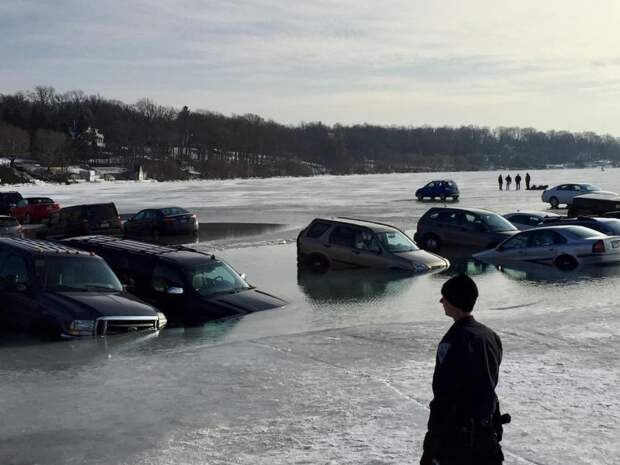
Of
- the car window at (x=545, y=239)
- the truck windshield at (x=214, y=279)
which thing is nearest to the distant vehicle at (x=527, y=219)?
the car window at (x=545, y=239)

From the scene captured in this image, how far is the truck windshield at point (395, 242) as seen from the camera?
853 inches

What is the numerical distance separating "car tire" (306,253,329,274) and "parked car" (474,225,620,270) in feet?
16.0

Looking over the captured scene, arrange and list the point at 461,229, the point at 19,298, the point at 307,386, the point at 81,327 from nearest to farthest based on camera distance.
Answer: the point at 307,386 < the point at 81,327 < the point at 19,298 < the point at 461,229

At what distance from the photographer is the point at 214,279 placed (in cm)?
1586

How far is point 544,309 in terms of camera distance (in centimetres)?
1580

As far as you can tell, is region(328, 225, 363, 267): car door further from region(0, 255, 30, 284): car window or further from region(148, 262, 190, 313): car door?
region(0, 255, 30, 284): car window

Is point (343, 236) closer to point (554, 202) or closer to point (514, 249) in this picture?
point (514, 249)

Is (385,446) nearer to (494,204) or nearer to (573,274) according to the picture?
(573,274)

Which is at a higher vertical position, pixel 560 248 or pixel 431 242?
pixel 560 248

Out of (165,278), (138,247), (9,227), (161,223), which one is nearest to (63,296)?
(165,278)

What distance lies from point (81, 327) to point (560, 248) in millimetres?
14005

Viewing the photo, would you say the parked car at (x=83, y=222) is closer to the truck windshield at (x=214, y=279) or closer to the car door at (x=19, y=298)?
the truck windshield at (x=214, y=279)

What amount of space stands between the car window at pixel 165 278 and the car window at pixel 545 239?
1142 cm

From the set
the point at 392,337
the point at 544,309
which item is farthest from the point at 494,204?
the point at 392,337
